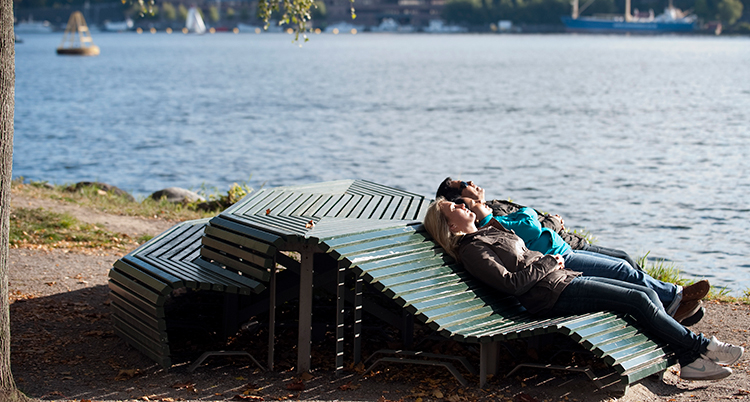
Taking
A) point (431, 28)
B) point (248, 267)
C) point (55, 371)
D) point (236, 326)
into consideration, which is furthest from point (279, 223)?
point (431, 28)

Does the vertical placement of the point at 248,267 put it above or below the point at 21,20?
below

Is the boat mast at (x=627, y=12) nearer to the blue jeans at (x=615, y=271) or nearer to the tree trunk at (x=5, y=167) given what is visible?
the blue jeans at (x=615, y=271)

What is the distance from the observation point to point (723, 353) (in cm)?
499

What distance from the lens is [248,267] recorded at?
5605mm

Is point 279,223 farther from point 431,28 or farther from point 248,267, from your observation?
point 431,28

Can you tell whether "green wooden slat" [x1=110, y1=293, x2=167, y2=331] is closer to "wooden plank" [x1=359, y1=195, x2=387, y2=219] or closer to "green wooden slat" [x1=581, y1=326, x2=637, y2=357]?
"wooden plank" [x1=359, y1=195, x2=387, y2=219]

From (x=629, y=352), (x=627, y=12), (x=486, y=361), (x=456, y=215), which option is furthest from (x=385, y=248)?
(x=627, y=12)

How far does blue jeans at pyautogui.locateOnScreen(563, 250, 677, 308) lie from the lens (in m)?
5.55

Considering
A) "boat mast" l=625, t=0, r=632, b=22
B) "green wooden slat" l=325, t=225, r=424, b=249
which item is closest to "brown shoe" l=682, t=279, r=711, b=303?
"green wooden slat" l=325, t=225, r=424, b=249

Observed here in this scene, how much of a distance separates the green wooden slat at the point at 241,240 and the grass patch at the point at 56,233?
3.81 metres

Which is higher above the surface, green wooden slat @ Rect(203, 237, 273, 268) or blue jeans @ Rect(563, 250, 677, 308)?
green wooden slat @ Rect(203, 237, 273, 268)

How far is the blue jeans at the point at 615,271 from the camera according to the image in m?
5.55

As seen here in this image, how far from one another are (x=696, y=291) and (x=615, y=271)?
610 mm

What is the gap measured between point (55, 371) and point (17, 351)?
0.56 meters
